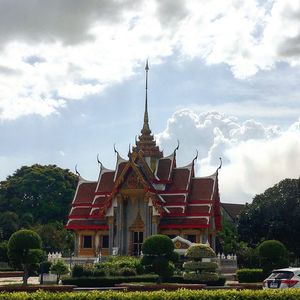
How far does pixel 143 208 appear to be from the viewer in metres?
55.4

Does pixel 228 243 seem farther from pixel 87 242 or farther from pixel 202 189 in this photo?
pixel 87 242

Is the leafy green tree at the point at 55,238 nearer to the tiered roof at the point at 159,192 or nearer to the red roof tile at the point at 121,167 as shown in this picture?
the tiered roof at the point at 159,192

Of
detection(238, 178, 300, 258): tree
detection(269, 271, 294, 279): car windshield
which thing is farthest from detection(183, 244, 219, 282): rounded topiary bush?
detection(238, 178, 300, 258): tree

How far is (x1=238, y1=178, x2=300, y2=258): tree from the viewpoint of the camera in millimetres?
53344

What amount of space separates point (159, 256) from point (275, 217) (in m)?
22.2

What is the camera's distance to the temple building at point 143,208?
177 ft

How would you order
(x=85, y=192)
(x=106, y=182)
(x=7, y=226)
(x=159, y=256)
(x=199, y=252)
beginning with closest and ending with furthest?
(x=159, y=256) → (x=199, y=252) → (x=106, y=182) → (x=85, y=192) → (x=7, y=226)

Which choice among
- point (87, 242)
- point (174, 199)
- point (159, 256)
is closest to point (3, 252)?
point (87, 242)

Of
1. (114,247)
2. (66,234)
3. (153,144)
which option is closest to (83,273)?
(114,247)

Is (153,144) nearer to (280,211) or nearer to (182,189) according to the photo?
(182,189)

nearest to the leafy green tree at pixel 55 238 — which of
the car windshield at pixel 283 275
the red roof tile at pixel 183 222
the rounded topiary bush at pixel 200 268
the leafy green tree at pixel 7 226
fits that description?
the leafy green tree at pixel 7 226

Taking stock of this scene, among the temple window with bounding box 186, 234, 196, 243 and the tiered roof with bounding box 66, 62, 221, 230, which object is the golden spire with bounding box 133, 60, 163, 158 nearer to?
the tiered roof with bounding box 66, 62, 221, 230

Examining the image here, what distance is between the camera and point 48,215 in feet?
260

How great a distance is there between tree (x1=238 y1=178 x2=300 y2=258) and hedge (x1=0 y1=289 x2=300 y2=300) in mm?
36427
